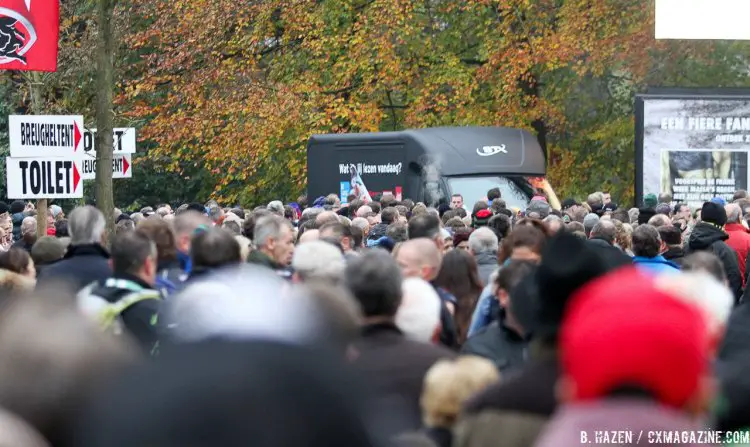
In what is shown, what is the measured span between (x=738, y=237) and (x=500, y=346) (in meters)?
7.05

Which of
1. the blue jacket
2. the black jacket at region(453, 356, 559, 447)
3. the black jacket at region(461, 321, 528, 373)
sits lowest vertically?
the black jacket at region(461, 321, 528, 373)

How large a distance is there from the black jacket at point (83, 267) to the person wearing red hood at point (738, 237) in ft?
21.1

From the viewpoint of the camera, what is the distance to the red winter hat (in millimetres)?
2330

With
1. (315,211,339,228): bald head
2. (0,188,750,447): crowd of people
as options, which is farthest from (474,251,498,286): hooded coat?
(315,211,339,228): bald head

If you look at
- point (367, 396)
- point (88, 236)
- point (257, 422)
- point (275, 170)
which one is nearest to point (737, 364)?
point (367, 396)

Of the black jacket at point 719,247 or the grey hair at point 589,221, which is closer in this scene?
the black jacket at point 719,247

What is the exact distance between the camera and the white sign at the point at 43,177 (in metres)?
12.7

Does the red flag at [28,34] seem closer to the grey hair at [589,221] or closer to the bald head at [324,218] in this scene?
the bald head at [324,218]

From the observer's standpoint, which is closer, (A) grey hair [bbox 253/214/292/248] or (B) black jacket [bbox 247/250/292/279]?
(B) black jacket [bbox 247/250/292/279]

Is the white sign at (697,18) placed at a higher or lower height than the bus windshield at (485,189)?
higher

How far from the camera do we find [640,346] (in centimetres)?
233

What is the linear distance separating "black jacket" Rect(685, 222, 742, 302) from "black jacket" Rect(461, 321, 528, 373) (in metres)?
5.50

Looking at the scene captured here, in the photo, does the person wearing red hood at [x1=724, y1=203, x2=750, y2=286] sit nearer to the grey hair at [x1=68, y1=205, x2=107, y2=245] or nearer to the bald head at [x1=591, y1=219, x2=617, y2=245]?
the bald head at [x1=591, y1=219, x2=617, y2=245]

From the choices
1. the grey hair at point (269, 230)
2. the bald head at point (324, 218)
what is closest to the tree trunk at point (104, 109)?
the bald head at point (324, 218)
